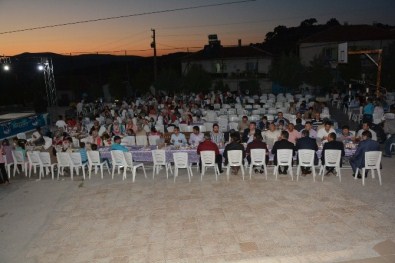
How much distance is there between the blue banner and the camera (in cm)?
1697

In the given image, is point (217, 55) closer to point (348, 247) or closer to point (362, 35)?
point (362, 35)

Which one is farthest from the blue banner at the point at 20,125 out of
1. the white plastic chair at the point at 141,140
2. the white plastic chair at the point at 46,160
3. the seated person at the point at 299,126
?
the seated person at the point at 299,126

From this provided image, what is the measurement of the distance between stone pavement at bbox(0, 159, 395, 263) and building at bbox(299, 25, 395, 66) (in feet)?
96.1

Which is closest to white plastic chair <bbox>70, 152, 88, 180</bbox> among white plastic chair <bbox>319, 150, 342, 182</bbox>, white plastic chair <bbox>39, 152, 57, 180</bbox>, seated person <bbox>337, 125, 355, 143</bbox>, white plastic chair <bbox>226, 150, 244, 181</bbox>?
white plastic chair <bbox>39, 152, 57, 180</bbox>

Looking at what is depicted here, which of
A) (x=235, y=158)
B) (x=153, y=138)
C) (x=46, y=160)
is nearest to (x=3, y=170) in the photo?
(x=46, y=160)

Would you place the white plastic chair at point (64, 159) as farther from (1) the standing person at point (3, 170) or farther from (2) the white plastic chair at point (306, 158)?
(2) the white plastic chair at point (306, 158)

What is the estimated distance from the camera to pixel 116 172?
11.0 m

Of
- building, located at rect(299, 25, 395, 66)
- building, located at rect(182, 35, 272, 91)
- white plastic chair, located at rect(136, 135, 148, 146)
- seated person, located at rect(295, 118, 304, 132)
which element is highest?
building, located at rect(299, 25, 395, 66)

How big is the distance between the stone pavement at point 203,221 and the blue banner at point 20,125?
823 cm

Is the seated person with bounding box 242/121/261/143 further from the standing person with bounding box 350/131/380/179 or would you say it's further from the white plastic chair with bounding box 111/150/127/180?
the white plastic chair with bounding box 111/150/127/180

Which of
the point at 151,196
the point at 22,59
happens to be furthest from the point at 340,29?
the point at 151,196

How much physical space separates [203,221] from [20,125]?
14.9 metres

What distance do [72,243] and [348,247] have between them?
513cm

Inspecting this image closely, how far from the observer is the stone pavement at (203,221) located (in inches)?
237
